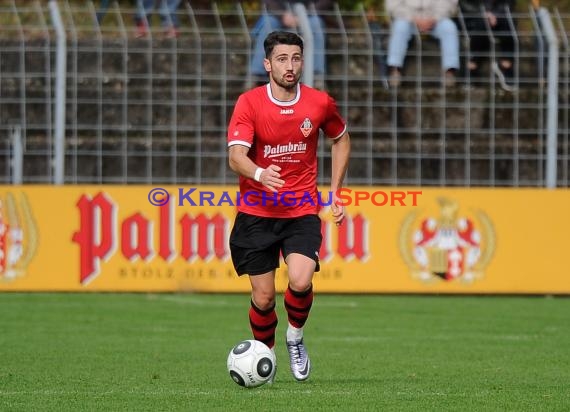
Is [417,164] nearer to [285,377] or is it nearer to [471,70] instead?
[471,70]

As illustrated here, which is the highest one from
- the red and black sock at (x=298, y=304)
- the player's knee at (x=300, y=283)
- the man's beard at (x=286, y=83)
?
the man's beard at (x=286, y=83)

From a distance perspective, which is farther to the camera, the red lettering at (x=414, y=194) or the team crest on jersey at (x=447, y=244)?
the team crest on jersey at (x=447, y=244)

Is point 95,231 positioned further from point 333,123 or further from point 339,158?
point 333,123

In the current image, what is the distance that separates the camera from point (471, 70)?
1794 cm

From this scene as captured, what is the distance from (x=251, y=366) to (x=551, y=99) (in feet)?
33.3

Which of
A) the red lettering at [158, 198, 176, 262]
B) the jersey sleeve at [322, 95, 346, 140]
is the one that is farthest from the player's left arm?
the red lettering at [158, 198, 176, 262]

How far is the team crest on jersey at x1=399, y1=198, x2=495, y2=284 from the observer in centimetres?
1761

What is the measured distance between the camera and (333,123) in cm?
924

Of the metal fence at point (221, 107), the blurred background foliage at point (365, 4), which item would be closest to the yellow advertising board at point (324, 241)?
the metal fence at point (221, 107)

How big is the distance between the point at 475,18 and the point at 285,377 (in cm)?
929

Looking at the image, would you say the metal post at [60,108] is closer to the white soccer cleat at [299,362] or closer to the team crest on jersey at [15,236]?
the team crest on jersey at [15,236]

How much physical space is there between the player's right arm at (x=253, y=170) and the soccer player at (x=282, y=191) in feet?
0.08

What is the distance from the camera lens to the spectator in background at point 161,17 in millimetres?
17844

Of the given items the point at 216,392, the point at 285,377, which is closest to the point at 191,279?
the point at 285,377
